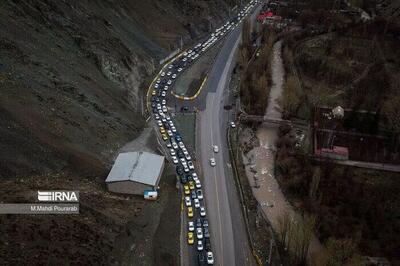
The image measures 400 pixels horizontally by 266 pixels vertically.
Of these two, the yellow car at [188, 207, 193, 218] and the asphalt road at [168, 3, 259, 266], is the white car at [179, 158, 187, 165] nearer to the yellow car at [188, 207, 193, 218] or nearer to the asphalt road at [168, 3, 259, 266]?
the asphalt road at [168, 3, 259, 266]

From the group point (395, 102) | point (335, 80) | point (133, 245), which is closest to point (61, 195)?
point (133, 245)

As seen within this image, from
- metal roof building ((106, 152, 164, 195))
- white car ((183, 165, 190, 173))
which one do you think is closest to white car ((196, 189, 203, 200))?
white car ((183, 165, 190, 173))

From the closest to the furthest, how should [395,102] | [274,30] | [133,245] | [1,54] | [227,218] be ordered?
[133,245] < [227,218] < [1,54] < [395,102] < [274,30]

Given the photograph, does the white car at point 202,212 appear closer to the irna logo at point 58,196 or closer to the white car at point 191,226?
the white car at point 191,226

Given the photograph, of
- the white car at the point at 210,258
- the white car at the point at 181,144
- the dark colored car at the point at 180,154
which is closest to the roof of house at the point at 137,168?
the dark colored car at the point at 180,154

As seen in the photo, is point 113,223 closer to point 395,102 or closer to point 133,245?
point 133,245

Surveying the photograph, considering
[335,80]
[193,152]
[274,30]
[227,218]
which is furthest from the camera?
[274,30]
